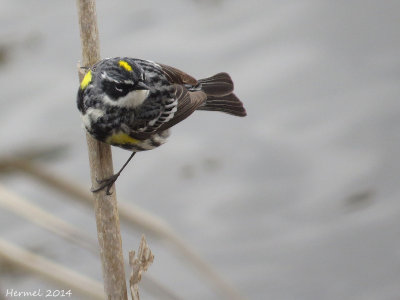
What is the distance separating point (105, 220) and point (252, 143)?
4.05m

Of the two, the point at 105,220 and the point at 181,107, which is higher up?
the point at 181,107

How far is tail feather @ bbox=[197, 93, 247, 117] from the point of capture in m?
5.79

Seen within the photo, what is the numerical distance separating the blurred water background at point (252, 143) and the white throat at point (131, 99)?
7.65ft

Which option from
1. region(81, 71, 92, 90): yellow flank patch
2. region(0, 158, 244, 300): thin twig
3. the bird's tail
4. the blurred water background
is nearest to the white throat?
region(81, 71, 92, 90): yellow flank patch

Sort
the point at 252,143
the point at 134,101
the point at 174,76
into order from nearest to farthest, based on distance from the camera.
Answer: the point at 134,101, the point at 174,76, the point at 252,143

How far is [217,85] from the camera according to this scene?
5.81 m

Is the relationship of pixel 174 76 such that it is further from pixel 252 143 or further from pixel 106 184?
pixel 252 143

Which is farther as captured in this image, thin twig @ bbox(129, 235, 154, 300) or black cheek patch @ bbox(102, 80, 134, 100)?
black cheek patch @ bbox(102, 80, 134, 100)

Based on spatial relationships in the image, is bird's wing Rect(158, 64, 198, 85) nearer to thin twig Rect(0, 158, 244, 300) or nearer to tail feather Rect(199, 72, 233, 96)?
tail feather Rect(199, 72, 233, 96)

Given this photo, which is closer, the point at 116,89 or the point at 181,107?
the point at 116,89

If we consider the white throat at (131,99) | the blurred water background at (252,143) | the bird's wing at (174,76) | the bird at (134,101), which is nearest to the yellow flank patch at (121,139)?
the bird at (134,101)

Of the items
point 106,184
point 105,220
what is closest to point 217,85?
point 106,184

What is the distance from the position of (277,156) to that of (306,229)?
0.75m

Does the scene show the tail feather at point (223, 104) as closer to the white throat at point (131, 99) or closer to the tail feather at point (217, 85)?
the tail feather at point (217, 85)
